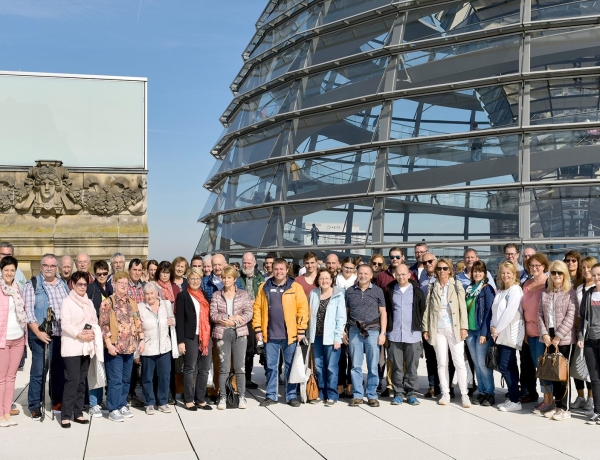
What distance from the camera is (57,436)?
22.8ft

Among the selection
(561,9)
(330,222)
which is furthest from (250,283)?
(561,9)

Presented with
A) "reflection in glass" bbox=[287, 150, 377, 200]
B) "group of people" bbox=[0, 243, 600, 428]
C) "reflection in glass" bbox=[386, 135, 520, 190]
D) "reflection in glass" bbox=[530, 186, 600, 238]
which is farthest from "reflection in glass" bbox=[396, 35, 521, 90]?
"group of people" bbox=[0, 243, 600, 428]

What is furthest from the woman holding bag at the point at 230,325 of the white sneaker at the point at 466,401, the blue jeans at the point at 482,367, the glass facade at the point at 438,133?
the glass facade at the point at 438,133

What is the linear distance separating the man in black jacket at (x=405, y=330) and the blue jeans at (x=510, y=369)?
976mm

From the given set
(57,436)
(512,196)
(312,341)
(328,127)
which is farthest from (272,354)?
(328,127)

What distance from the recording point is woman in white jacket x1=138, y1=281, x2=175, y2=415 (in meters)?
8.02

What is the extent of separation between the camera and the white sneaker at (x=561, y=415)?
300 inches

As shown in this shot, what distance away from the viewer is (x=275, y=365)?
8.58 meters

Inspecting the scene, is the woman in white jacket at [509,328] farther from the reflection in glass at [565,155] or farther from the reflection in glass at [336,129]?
the reflection in glass at [336,129]

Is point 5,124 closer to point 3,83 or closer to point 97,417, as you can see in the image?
point 3,83

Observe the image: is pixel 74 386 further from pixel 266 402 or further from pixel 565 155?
pixel 565 155

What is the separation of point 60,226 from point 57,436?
12.4 metres

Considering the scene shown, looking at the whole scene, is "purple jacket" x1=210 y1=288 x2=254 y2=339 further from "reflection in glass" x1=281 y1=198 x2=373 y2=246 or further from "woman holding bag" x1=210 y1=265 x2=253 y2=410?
"reflection in glass" x1=281 y1=198 x2=373 y2=246

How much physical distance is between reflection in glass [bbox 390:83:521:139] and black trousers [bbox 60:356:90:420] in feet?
25.9
